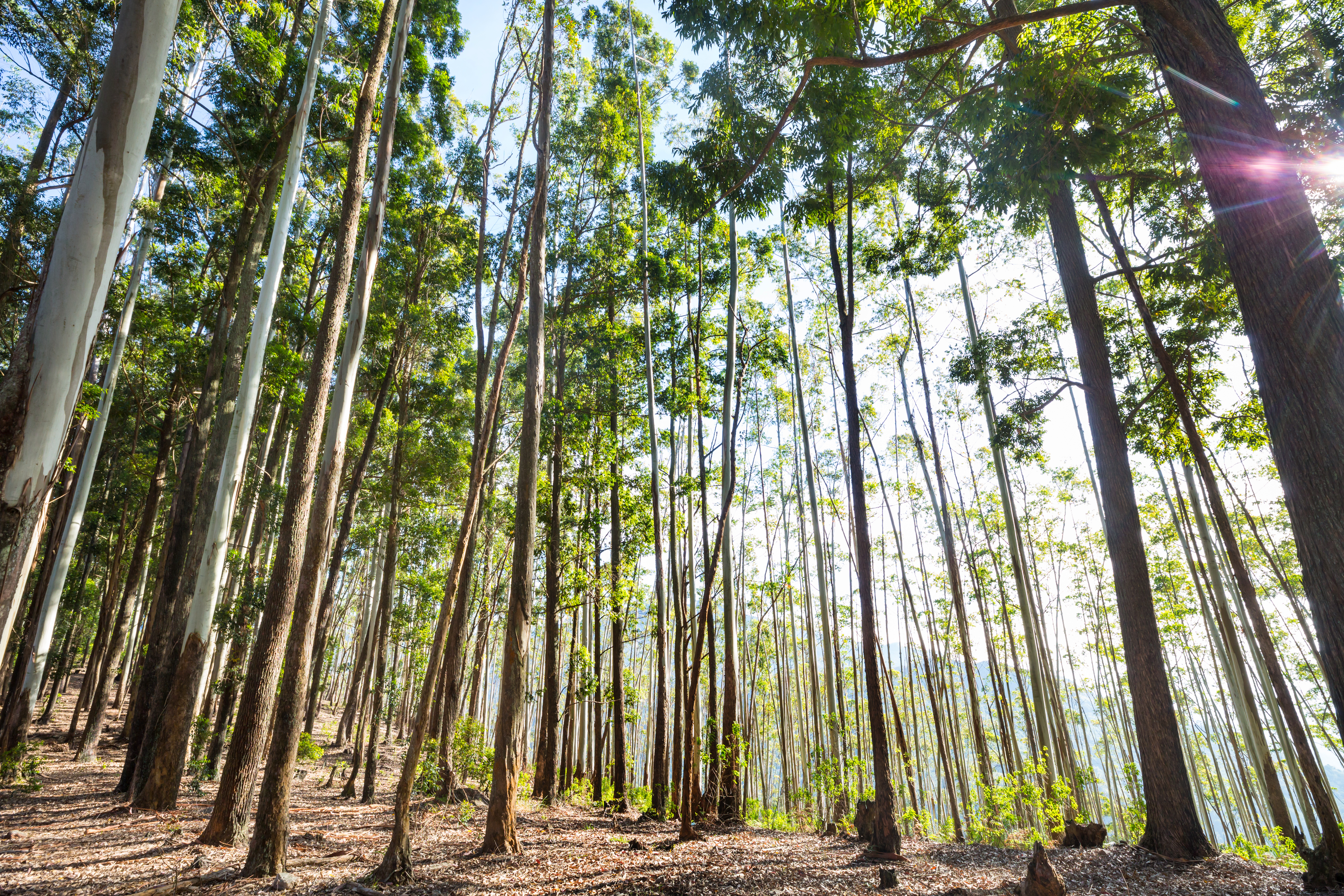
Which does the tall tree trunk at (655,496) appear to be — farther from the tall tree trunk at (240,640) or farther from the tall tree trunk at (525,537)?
the tall tree trunk at (240,640)

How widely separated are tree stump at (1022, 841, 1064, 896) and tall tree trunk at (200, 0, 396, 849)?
5146 mm

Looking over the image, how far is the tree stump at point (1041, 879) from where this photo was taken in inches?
149

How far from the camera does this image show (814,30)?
4531 millimetres

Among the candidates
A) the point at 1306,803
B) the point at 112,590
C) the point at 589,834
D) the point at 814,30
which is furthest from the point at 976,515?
the point at 112,590

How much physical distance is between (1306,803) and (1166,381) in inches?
399

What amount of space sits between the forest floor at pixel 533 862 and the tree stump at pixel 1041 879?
358 millimetres

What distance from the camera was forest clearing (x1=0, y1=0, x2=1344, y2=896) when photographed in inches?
129

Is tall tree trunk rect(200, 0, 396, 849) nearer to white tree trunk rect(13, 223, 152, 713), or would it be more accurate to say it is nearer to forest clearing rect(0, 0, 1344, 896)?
forest clearing rect(0, 0, 1344, 896)

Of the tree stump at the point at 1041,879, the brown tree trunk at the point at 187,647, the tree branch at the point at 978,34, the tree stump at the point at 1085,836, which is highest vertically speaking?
the tree branch at the point at 978,34

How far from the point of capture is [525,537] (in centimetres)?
543

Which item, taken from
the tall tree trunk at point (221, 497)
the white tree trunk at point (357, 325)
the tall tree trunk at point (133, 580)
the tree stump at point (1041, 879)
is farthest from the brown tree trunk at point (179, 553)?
the tree stump at point (1041, 879)

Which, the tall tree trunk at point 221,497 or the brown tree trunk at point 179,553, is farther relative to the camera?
the brown tree trunk at point 179,553

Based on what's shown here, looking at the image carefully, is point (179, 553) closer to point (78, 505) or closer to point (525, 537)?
point (78, 505)

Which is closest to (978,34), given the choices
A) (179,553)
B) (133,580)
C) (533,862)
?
(533,862)
